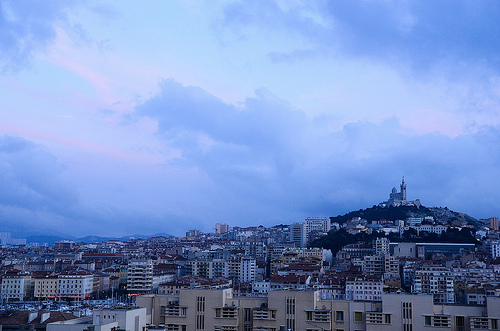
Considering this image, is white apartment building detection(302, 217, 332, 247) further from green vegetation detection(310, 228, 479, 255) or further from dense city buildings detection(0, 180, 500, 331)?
green vegetation detection(310, 228, 479, 255)

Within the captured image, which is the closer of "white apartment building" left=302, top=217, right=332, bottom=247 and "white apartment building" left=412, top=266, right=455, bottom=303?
"white apartment building" left=412, top=266, right=455, bottom=303

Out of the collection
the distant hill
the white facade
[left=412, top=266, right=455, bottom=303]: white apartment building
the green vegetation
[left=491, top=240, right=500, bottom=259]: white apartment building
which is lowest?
the white facade

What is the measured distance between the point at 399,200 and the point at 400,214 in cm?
1083

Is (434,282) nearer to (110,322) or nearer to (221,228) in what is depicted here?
(110,322)

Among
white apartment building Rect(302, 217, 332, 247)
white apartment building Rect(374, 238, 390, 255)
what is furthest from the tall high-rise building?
white apartment building Rect(374, 238, 390, 255)

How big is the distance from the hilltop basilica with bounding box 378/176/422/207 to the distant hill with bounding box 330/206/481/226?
202cm

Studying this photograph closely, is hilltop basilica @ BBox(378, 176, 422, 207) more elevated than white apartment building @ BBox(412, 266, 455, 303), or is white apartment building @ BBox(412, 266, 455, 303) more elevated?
hilltop basilica @ BBox(378, 176, 422, 207)

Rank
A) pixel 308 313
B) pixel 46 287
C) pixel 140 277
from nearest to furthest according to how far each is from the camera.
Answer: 1. pixel 308 313
2. pixel 140 277
3. pixel 46 287

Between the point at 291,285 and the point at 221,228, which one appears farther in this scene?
the point at 221,228

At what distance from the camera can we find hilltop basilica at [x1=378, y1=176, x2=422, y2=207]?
10332cm

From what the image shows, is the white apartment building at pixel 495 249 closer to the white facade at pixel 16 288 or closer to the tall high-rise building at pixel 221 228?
the white facade at pixel 16 288

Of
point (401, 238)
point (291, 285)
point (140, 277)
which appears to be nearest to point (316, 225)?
point (401, 238)

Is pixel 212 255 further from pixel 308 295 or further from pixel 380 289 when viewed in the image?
pixel 308 295

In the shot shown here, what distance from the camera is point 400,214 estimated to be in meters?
95.6
